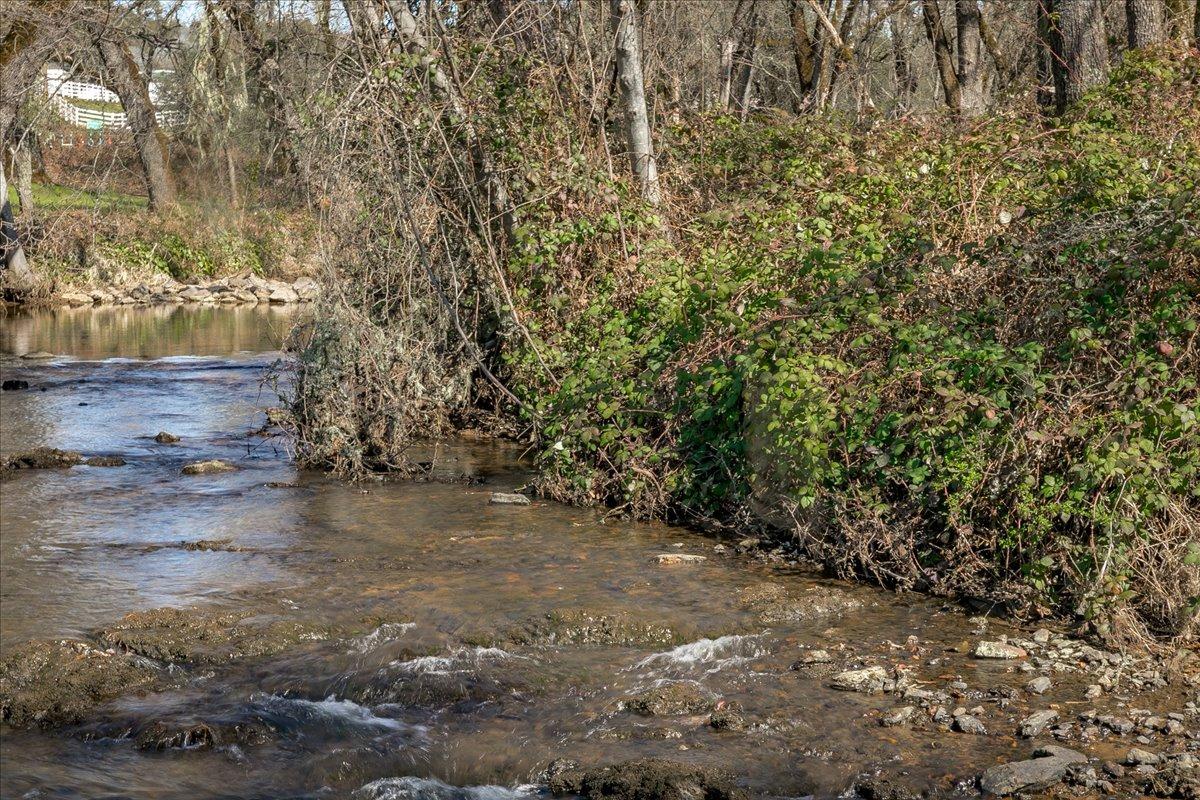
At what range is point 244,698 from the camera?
632 cm

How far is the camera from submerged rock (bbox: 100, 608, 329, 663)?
22.4 ft

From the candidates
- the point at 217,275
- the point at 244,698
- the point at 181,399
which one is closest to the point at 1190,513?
the point at 244,698

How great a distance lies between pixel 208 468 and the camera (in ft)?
37.7

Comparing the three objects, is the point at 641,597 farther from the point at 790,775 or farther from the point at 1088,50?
the point at 1088,50

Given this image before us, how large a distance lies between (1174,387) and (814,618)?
2.35m

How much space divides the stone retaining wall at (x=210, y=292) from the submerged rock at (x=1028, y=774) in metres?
26.4

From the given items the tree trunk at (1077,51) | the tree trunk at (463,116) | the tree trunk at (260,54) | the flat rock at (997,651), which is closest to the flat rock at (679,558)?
the flat rock at (997,651)

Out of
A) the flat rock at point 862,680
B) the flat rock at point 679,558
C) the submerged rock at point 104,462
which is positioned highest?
the submerged rock at point 104,462

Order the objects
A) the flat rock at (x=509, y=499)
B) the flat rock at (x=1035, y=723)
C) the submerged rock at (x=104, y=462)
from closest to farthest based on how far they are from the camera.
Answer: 1. the flat rock at (x=1035, y=723)
2. the flat rock at (x=509, y=499)
3. the submerged rock at (x=104, y=462)

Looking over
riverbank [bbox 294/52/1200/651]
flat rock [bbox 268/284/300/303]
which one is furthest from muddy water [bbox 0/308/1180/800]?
flat rock [bbox 268/284/300/303]

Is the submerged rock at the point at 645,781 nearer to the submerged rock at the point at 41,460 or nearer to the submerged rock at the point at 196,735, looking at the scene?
the submerged rock at the point at 196,735

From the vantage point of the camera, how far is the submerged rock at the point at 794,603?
7.35 meters

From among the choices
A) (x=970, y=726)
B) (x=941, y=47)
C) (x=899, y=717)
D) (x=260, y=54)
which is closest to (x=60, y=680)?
(x=899, y=717)

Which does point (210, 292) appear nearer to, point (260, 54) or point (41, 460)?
point (260, 54)
